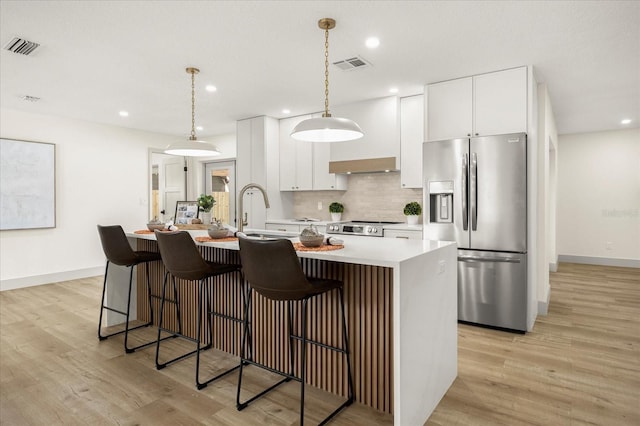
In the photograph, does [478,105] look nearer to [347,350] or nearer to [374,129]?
[374,129]

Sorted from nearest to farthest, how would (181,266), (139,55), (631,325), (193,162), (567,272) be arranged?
(181,266) < (139,55) < (631,325) < (567,272) < (193,162)

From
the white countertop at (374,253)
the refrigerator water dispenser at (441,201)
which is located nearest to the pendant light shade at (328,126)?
the white countertop at (374,253)

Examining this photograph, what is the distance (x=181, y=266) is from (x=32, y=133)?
460cm

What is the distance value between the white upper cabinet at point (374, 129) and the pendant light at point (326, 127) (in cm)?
180

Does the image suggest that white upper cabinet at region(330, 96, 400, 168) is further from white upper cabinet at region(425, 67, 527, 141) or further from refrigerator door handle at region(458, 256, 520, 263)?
refrigerator door handle at region(458, 256, 520, 263)

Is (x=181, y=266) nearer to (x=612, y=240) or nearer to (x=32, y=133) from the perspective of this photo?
(x=32, y=133)

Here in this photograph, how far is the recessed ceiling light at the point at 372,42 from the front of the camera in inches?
117

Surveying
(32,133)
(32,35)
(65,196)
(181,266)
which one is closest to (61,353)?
(181,266)

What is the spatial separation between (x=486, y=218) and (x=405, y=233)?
3.15 ft

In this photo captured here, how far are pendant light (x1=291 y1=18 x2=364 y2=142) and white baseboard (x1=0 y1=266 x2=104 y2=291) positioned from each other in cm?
491

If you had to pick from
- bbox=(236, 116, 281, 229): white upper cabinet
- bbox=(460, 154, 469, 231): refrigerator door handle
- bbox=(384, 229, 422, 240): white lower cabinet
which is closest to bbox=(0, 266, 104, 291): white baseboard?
bbox=(236, 116, 281, 229): white upper cabinet

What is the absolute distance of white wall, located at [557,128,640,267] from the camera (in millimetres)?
6520

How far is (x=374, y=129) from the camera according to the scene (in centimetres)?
471

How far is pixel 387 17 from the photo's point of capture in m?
2.62
